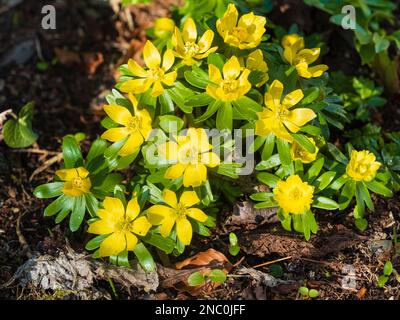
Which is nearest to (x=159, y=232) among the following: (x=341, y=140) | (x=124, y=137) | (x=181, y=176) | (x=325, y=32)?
(x=181, y=176)

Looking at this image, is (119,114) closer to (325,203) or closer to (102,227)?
(102,227)

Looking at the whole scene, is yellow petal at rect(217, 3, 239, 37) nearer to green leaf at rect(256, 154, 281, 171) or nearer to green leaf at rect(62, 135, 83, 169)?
green leaf at rect(256, 154, 281, 171)

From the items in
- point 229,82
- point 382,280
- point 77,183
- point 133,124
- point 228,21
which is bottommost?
point 382,280

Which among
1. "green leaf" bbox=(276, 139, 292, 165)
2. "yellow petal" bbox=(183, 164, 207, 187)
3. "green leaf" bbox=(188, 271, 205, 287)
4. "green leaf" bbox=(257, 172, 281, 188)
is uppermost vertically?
"green leaf" bbox=(276, 139, 292, 165)

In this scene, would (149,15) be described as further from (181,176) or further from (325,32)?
(181,176)

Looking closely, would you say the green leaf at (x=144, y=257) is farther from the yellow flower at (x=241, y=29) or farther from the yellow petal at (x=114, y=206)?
the yellow flower at (x=241, y=29)

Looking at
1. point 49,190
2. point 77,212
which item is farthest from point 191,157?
point 49,190

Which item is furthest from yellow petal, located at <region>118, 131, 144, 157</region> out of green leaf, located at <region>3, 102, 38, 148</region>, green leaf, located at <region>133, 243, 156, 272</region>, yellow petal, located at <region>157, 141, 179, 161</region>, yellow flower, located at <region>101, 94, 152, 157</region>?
green leaf, located at <region>3, 102, 38, 148</region>
